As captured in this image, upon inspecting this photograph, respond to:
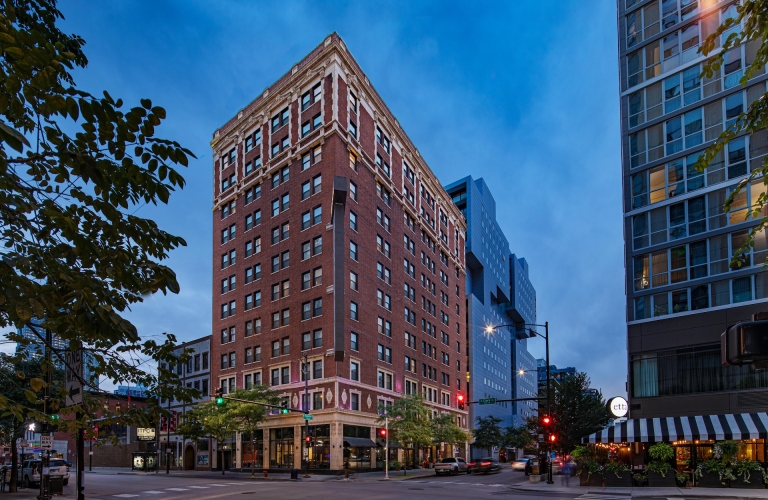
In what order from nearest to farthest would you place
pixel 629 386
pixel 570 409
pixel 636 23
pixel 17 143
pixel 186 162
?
pixel 17 143
pixel 186 162
pixel 629 386
pixel 636 23
pixel 570 409

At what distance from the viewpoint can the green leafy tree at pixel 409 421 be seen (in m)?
53.0

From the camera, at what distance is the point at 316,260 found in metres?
56.8

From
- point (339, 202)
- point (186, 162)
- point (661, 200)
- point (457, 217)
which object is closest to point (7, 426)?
point (339, 202)

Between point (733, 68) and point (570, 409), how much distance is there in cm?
3189

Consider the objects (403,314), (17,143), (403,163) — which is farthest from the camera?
Answer: (403,163)

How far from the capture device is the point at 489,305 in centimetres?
12975

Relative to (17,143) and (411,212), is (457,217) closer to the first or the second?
(411,212)

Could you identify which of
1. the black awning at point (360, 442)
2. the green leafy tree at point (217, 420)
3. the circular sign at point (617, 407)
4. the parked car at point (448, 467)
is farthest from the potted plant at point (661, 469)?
the green leafy tree at point (217, 420)

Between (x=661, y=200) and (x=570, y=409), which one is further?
(x=570, y=409)

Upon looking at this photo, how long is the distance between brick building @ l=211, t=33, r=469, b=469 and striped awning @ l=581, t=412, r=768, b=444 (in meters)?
24.9

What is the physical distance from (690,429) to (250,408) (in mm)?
36163

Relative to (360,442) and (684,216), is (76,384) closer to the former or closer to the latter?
(684,216)

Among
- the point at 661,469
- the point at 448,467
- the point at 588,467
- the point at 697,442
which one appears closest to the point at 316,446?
the point at 448,467

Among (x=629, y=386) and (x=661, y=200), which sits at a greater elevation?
(x=661, y=200)
